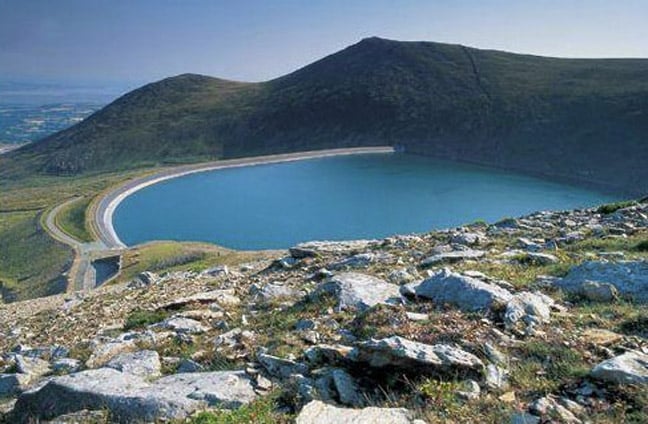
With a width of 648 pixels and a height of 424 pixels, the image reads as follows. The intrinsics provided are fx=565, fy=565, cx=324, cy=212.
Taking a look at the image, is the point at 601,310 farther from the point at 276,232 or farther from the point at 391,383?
the point at 276,232

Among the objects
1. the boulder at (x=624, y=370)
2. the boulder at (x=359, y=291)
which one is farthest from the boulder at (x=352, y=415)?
the boulder at (x=359, y=291)

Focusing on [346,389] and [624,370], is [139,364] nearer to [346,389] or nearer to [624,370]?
[346,389]

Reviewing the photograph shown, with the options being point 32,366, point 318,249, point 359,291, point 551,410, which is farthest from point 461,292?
point 318,249

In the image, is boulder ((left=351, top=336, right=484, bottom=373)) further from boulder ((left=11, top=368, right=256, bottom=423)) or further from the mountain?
the mountain

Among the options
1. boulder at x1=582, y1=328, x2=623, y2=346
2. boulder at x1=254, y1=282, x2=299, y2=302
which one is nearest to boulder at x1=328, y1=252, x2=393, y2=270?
boulder at x1=254, y1=282, x2=299, y2=302

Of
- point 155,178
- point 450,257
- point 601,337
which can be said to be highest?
point 601,337

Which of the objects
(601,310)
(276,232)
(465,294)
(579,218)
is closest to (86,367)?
(465,294)
